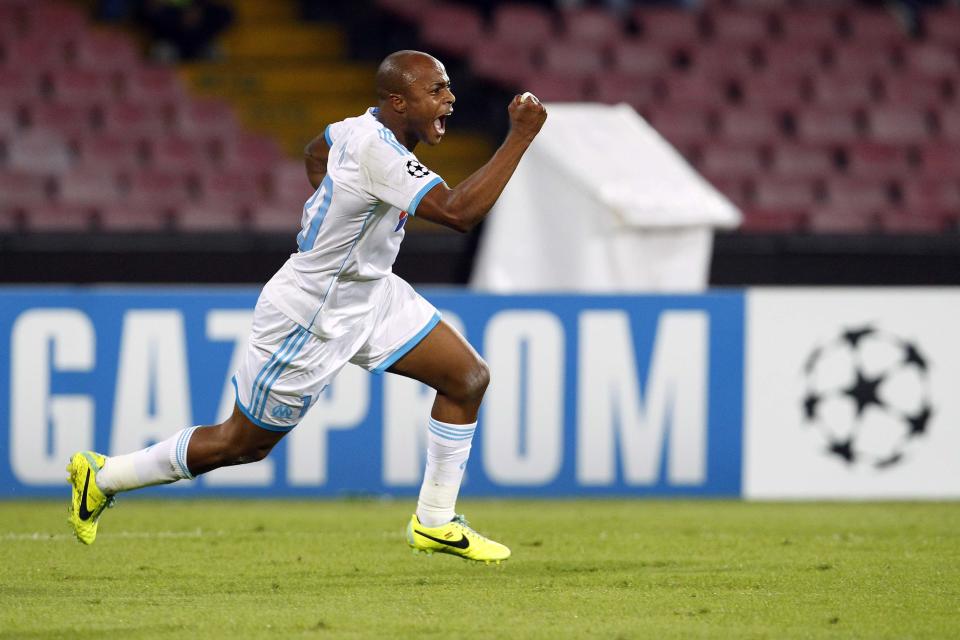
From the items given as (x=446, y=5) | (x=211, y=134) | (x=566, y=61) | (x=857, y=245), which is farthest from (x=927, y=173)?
(x=211, y=134)

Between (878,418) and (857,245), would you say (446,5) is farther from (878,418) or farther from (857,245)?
(878,418)

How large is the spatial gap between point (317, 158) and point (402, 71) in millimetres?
653

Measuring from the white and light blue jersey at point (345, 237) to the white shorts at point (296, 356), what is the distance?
0.15 ft

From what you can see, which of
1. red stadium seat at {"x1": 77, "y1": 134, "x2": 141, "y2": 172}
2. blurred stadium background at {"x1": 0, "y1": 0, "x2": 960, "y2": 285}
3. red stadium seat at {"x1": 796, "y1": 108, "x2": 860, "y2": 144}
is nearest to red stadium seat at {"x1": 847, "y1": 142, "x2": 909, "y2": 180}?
blurred stadium background at {"x1": 0, "y1": 0, "x2": 960, "y2": 285}

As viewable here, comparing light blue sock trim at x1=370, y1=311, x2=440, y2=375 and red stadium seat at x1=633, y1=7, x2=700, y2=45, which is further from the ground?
red stadium seat at x1=633, y1=7, x2=700, y2=45

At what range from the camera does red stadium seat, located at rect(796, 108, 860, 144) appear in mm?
12609

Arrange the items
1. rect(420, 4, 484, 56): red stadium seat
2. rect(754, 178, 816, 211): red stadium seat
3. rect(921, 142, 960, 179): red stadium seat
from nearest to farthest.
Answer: rect(754, 178, 816, 211): red stadium seat
rect(921, 142, 960, 179): red stadium seat
rect(420, 4, 484, 56): red stadium seat

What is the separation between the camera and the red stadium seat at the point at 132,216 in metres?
10.9

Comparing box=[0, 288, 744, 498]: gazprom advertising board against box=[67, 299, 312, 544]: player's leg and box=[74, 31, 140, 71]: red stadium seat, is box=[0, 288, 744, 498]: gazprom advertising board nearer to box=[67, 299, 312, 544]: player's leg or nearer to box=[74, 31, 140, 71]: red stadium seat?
box=[67, 299, 312, 544]: player's leg

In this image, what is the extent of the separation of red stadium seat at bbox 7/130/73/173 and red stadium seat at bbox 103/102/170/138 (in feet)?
1.28

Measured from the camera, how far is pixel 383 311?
5.60m

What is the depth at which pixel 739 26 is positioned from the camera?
13.4 m

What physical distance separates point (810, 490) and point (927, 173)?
4.97 m

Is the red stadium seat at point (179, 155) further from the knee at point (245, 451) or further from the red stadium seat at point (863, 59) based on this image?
the knee at point (245, 451)
